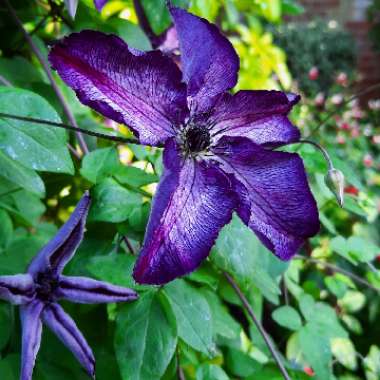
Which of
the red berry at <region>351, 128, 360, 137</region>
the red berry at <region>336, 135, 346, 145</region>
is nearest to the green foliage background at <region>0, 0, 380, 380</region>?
the red berry at <region>336, 135, 346, 145</region>

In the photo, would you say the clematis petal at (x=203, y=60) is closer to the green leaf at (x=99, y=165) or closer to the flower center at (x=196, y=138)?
the flower center at (x=196, y=138)

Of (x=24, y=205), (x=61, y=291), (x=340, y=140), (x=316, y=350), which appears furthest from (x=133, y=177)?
(x=340, y=140)

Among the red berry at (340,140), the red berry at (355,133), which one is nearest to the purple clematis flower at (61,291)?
the red berry at (340,140)

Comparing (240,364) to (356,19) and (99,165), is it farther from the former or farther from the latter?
(356,19)

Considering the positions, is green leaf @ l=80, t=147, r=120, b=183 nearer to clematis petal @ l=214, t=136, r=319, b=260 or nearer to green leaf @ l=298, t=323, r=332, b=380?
clematis petal @ l=214, t=136, r=319, b=260

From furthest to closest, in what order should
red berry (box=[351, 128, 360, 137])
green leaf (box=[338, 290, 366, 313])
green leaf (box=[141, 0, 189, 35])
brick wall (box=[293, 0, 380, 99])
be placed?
brick wall (box=[293, 0, 380, 99])
red berry (box=[351, 128, 360, 137])
green leaf (box=[338, 290, 366, 313])
green leaf (box=[141, 0, 189, 35])

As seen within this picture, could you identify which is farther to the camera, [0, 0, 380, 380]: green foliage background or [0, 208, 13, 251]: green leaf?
[0, 208, 13, 251]: green leaf
